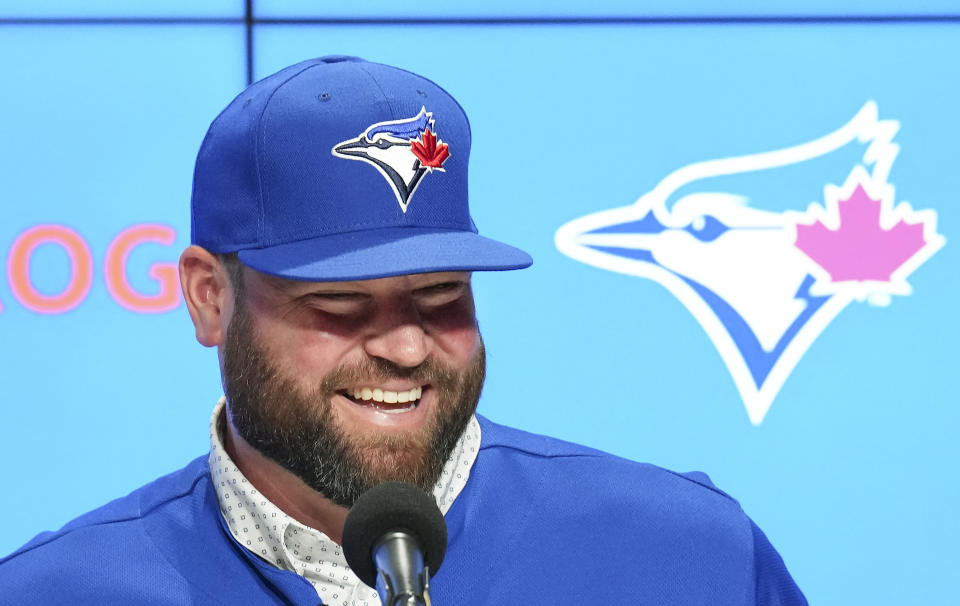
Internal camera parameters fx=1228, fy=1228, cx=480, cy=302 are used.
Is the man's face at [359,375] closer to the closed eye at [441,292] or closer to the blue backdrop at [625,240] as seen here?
the closed eye at [441,292]

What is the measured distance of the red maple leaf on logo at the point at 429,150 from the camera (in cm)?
105

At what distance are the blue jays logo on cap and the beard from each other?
0.49ft

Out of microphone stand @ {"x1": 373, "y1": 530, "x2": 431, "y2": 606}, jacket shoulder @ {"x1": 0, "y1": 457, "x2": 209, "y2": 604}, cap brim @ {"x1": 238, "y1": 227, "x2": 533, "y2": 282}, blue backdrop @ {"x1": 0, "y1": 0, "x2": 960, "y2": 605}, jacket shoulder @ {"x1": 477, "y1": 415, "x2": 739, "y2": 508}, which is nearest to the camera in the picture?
microphone stand @ {"x1": 373, "y1": 530, "x2": 431, "y2": 606}

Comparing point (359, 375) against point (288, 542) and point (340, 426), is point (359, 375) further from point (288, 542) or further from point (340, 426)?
point (288, 542)

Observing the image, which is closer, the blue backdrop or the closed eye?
the closed eye

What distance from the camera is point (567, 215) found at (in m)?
1.88

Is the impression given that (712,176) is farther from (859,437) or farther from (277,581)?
(277,581)

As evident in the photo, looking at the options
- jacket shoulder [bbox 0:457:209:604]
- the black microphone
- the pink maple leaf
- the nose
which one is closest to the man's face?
the nose

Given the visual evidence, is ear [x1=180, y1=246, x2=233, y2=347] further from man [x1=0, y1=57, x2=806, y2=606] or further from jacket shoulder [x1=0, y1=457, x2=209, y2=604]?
jacket shoulder [x1=0, y1=457, x2=209, y2=604]

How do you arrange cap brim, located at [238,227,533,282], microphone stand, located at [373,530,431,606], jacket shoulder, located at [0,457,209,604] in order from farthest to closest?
1. jacket shoulder, located at [0,457,209,604]
2. cap brim, located at [238,227,533,282]
3. microphone stand, located at [373,530,431,606]

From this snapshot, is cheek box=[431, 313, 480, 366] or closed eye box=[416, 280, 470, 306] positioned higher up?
closed eye box=[416, 280, 470, 306]

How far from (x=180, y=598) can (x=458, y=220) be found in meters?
0.41

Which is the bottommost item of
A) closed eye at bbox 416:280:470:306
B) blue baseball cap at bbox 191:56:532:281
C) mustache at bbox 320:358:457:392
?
mustache at bbox 320:358:457:392

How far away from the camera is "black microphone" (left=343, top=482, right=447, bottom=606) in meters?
0.66
